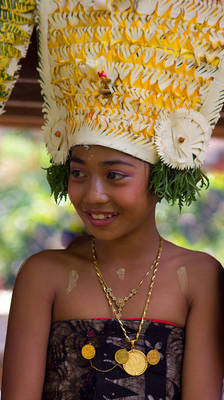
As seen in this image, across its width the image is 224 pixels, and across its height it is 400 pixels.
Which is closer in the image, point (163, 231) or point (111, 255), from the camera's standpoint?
point (111, 255)

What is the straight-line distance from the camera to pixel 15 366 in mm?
1905

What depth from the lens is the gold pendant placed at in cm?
180

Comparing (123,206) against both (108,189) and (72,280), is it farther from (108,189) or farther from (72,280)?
(72,280)

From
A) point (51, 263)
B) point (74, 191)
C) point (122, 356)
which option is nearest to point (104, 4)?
point (74, 191)

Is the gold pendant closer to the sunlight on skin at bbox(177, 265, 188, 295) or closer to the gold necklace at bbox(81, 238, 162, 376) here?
the gold necklace at bbox(81, 238, 162, 376)

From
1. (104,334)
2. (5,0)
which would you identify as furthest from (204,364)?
(5,0)

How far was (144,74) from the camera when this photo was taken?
1.74m

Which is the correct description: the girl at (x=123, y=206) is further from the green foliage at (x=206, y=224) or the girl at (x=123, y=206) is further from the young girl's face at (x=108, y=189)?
the green foliage at (x=206, y=224)

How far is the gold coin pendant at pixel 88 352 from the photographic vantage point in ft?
6.06

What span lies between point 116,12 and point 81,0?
105 mm

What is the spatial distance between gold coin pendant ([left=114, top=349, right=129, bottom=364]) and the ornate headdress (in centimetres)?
43

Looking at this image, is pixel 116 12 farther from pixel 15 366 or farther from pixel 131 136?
pixel 15 366

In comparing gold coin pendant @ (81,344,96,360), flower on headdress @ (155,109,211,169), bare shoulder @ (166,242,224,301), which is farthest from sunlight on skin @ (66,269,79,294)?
flower on headdress @ (155,109,211,169)

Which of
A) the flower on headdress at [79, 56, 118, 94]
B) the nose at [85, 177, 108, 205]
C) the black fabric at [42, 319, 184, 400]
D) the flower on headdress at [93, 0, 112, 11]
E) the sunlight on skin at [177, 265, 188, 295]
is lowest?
the black fabric at [42, 319, 184, 400]
